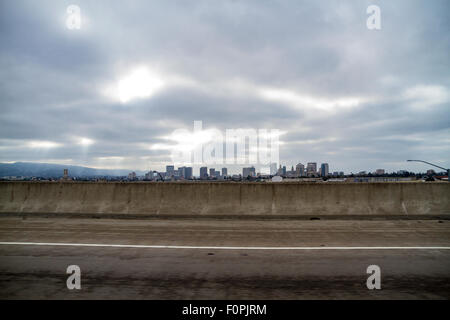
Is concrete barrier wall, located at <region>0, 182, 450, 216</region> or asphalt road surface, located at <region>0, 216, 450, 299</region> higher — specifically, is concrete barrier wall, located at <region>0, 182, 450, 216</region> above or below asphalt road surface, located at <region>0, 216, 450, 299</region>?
above

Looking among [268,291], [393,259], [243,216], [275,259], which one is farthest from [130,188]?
[393,259]

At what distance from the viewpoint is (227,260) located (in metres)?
6.52

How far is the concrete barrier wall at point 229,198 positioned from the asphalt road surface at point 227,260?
1.34 metres

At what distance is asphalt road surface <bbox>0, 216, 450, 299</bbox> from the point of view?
4.89 meters

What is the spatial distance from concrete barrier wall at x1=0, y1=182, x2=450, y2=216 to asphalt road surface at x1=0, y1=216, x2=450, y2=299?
1335mm

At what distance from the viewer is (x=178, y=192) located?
12547mm

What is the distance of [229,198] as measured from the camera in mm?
12328

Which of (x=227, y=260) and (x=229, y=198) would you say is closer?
(x=227, y=260)

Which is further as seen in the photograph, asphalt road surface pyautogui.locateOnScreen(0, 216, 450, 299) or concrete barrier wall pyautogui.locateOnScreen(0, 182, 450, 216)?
concrete barrier wall pyautogui.locateOnScreen(0, 182, 450, 216)

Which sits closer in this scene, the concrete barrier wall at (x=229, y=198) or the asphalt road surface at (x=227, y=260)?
the asphalt road surface at (x=227, y=260)

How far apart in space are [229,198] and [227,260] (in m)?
5.84

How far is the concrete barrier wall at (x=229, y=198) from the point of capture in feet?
39.3

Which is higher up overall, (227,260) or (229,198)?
(229,198)

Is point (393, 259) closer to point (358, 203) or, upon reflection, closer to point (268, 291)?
point (268, 291)
